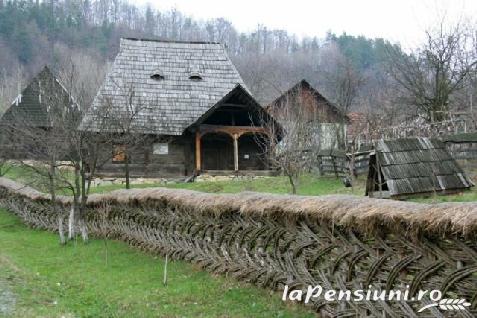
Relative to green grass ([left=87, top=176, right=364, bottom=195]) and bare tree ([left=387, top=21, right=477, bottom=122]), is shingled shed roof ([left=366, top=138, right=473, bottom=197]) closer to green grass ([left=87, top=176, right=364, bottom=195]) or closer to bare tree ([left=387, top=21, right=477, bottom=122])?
green grass ([left=87, top=176, right=364, bottom=195])

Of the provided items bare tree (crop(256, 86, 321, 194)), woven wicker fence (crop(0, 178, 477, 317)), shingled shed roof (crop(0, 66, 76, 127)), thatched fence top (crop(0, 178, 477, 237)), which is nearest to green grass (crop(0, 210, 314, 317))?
woven wicker fence (crop(0, 178, 477, 317))

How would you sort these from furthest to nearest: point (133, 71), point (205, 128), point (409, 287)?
point (133, 71) < point (205, 128) < point (409, 287)

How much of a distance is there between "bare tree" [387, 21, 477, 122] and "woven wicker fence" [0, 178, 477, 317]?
16787 mm

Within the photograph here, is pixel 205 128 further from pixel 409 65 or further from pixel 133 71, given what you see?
pixel 409 65

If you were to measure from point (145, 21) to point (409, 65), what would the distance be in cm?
7949

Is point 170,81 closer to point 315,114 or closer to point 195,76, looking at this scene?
point 195,76

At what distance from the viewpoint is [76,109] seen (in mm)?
19484

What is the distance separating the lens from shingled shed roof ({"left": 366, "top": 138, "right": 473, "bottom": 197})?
568 inches

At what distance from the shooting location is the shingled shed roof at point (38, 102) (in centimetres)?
2027

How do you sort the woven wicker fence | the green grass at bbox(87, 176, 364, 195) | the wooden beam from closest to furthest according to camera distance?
1. the woven wicker fence
2. the green grass at bbox(87, 176, 364, 195)
3. the wooden beam

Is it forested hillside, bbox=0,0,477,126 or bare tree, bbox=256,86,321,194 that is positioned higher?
forested hillside, bbox=0,0,477,126

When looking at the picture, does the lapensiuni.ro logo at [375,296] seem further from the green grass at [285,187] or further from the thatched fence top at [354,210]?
the green grass at [285,187]

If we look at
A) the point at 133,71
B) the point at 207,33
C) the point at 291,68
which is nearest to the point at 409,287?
the point at 133,71

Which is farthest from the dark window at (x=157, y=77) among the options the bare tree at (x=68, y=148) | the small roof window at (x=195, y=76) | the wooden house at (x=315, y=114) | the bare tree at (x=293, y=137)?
the bare tree at (x=68, y=148)
